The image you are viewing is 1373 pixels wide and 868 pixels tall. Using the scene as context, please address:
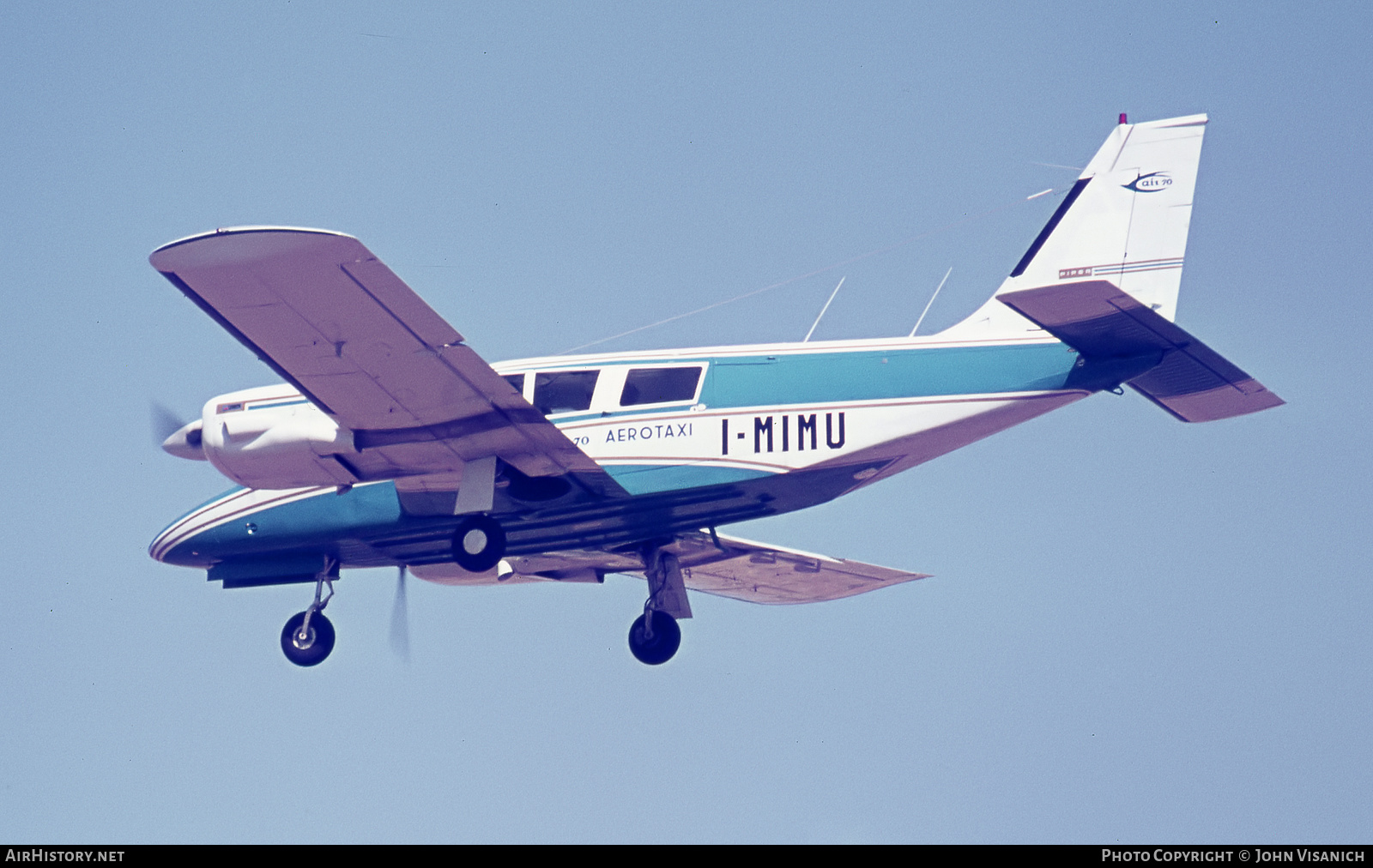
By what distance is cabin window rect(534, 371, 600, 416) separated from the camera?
22.1 metres

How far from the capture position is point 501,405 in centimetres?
2075

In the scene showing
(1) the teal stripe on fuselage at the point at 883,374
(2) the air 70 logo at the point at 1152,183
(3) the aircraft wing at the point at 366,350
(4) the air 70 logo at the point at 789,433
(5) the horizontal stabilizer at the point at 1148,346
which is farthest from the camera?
(4) the air 70 logo at the point at 789,433

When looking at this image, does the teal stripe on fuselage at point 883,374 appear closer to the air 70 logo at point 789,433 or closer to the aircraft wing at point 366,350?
the air 70 logo at point 789,433

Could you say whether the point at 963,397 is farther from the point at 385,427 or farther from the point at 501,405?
the point at 385,427

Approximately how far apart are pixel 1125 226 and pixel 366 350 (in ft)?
28.8

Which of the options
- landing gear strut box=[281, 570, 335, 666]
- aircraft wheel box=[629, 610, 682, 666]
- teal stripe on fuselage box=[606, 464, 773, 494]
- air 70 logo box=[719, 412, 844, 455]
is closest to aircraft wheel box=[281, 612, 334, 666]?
landing gear strut box=[281, 570, 335, 666]

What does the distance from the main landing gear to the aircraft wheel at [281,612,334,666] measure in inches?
157

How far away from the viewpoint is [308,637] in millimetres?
23359

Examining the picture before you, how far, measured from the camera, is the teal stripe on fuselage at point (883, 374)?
20516mm

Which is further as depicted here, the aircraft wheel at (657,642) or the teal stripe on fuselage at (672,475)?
the aircraft wheel at (657,642)

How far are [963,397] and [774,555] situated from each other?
588 centimetres

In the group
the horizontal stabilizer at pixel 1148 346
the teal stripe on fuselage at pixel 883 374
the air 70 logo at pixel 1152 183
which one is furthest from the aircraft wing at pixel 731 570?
the air 70 logo at pixel 1152 183

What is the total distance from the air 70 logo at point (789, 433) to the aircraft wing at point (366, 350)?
174 cm

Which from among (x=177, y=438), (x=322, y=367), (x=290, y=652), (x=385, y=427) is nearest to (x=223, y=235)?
(x=322, y=367)
